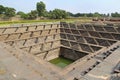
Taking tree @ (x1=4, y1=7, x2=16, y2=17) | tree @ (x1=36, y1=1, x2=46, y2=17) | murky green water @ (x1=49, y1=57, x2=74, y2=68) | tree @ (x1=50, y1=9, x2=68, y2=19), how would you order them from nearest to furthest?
murky green water @ (x1=49, y1=57, x2=74, y2=68)
tree @ (x1=4, y1=7, x2=16, y2=17)
tree @ (x1=50, y1=9, x2=68, y2=19)
tree @ (x1=36, y1=1, x2=46, y2=17)

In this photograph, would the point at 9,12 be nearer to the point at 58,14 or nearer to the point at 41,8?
the point at 41,8

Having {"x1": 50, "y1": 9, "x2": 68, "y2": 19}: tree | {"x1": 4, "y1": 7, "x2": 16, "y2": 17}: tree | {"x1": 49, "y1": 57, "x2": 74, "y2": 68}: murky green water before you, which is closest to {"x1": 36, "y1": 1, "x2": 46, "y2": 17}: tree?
{"x1": 50, "y1": 9, "x2": 68, "y2": 19}: tree

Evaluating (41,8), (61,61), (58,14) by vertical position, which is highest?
(41,8)

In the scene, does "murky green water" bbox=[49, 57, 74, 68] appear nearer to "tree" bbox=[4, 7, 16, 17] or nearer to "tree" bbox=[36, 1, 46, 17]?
"tree" bbox=[4, 7, 16, 17]

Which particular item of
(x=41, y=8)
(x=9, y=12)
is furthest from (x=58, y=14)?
(x=9, y=12)

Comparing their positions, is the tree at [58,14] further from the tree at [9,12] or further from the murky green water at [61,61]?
the murky green water at [61,61]

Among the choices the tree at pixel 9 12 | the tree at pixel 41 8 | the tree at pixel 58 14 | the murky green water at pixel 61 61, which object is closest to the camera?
the murky green water at pixel 61 61

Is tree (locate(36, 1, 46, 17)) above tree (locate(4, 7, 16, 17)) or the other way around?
above

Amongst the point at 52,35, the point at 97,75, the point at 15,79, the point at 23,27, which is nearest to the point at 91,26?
the point at 52,35

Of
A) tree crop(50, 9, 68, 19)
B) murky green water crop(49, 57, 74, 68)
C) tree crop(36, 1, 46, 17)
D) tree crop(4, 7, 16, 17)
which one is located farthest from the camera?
tree crop(36, 1, 46, 17)

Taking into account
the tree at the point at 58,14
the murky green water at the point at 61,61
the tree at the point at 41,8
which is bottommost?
the murky green water at the point at 61,61

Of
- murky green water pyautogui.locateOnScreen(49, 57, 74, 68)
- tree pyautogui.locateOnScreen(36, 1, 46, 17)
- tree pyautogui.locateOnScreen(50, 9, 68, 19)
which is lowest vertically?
murky green water pyautogui.locateOnScreen(49, 57, 74, 68)

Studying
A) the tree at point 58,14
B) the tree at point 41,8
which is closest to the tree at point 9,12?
the tree at point 41,8

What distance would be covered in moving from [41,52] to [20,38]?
8.05 ft
